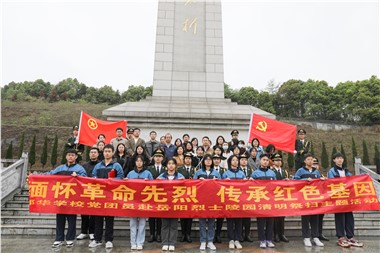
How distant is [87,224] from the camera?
18.1 ft

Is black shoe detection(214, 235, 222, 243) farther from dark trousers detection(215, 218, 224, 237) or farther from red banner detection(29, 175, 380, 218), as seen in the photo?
red banner detection(29, 175, 380, 218)

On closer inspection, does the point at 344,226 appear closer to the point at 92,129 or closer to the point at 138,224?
the point at 138,224

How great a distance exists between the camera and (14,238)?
5.46 m

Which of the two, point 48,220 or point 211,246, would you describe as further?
point 48,220

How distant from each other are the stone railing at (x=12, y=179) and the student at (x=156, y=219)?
13.3 ft

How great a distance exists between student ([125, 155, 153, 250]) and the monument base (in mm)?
3587

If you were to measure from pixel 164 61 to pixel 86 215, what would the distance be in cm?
672

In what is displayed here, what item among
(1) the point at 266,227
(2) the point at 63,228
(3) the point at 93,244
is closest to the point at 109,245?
(3) the point at 93,244

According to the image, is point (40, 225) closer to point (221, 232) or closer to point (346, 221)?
point (221, 232)

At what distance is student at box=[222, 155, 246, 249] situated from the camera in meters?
4.99

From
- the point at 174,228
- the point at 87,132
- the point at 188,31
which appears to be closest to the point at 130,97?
the point at 188,31

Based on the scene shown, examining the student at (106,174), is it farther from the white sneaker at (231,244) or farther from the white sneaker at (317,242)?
the white sneaker at (317,242)

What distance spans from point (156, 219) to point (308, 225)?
2768 millimetres

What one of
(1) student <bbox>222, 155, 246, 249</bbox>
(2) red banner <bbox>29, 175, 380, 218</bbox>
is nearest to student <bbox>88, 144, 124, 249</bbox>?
(2) red banner <bbox>29, 175, 380, 218</bbox>
